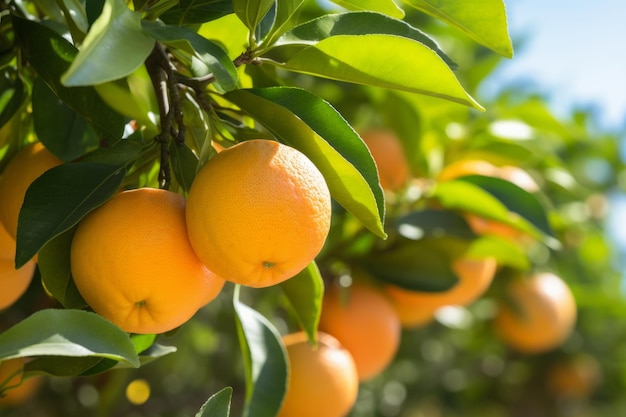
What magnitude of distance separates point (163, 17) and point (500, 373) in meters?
2.12

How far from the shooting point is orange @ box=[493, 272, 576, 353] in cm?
202

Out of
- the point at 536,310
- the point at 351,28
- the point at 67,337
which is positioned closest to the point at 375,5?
the point at 351,28

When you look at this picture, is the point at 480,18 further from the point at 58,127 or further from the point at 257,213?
the point at 58,127

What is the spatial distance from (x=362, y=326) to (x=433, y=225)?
0.77ft

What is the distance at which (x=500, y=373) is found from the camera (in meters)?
2.65

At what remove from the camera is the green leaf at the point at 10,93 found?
94cm

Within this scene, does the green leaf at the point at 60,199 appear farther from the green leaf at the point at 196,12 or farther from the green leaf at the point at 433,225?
the green leaf at the point at 433,225

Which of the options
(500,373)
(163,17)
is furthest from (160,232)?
(500,373)

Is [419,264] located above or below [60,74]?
below

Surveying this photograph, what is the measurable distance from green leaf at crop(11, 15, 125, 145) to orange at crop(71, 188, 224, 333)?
10cm

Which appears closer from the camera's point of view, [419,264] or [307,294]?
[307,294]

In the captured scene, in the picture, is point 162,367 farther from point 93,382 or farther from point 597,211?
point 597,211

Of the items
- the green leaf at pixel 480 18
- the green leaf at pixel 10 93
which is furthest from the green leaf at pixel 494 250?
the green leaf at pixel 10 93

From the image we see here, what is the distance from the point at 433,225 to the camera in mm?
1434
